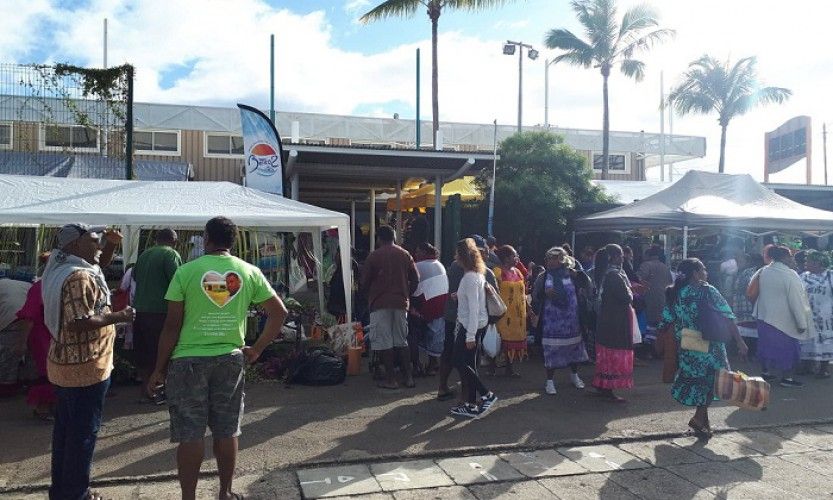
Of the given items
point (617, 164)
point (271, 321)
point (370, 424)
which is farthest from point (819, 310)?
point (617, 164)

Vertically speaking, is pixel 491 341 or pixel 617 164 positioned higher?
pixel 617 164

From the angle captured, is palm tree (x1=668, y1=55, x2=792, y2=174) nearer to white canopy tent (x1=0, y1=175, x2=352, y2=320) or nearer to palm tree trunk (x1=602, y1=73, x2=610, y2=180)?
palm tree trunk (x1=602, y1=73, x2=610, y2=180)

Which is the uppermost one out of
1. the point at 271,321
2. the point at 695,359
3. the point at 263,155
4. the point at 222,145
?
the point at 222,145

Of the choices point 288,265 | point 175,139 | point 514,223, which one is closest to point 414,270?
point 288,265

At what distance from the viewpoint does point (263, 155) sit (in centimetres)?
1061

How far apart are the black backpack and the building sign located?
77.8ft

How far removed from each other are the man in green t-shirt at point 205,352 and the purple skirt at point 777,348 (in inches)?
256

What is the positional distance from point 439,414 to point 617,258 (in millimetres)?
2434

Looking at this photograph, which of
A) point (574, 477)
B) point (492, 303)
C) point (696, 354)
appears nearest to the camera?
point (574, 477)

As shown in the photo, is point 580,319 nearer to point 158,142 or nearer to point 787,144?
point 158,142

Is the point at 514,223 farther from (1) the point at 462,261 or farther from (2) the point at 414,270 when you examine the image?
(1) the point at 462,261

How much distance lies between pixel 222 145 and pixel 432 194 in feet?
33.9

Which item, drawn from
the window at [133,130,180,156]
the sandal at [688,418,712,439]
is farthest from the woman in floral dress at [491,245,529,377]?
the window at [133,130,180,156]

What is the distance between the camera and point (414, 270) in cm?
724
